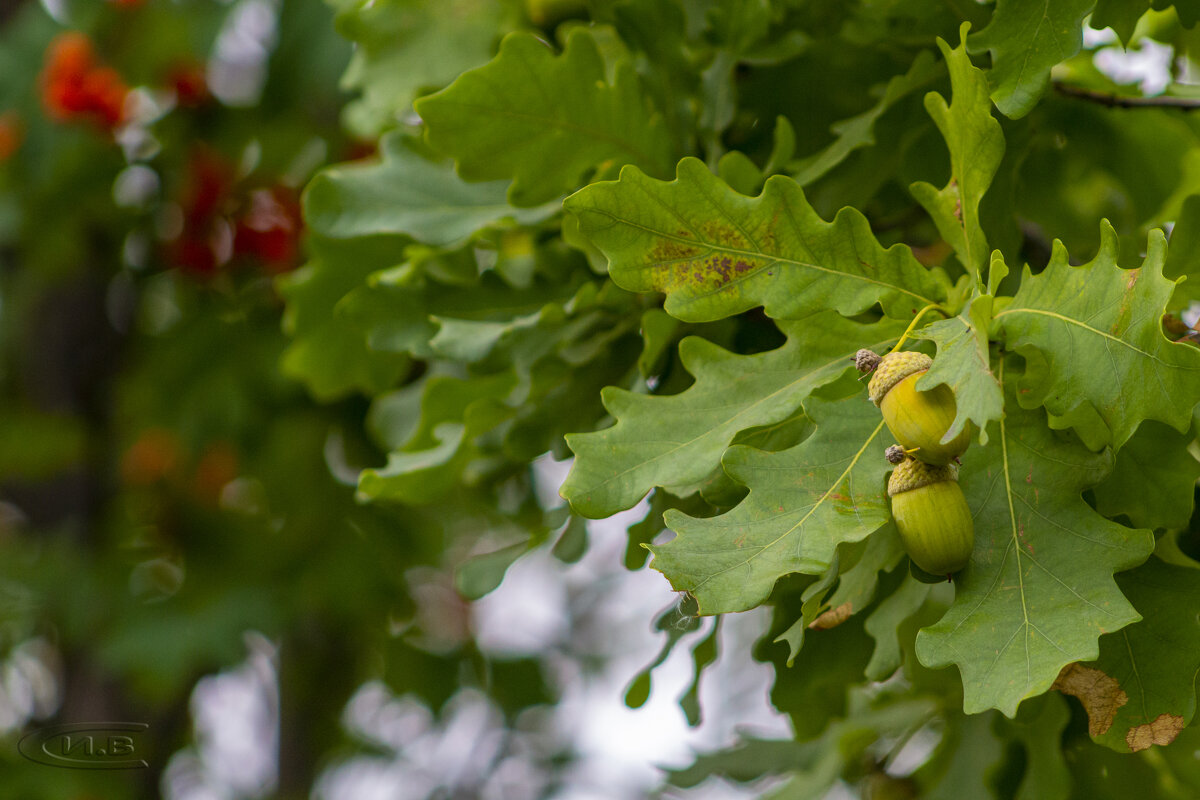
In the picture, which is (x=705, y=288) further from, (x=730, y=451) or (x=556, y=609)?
(x=556, y=609)

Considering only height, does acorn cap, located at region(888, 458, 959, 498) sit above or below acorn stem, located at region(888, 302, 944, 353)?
below

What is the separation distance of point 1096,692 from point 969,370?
29 centimetres

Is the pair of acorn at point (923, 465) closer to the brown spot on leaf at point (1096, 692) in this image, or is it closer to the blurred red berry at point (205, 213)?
the brown spot on leaf at point (1096, 692)

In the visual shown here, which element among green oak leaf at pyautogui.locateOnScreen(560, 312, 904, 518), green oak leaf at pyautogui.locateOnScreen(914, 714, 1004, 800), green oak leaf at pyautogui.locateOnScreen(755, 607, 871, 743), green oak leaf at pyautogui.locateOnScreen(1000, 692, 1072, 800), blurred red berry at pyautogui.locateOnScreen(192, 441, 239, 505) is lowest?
blurred red berry at pyautogui.locateOnScreen(192, 441, 239, 505)

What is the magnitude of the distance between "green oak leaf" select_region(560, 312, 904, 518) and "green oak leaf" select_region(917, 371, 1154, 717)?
0.12 m

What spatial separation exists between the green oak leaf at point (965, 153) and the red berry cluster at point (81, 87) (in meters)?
1.93

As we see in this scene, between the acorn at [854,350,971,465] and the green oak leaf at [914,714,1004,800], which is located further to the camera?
the green oak leaf at [914,714,1004,800]

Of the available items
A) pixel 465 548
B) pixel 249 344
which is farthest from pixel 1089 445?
pixel 465 548

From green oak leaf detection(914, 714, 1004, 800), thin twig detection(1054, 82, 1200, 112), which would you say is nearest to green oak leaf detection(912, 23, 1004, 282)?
thin twig detection(1054, 82, 1200, 112)

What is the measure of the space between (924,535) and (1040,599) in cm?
8

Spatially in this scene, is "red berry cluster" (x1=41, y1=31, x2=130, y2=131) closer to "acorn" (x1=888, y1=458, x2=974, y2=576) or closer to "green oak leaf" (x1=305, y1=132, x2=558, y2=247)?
"green oak leaf" (x1=305, y1=132, x2=558, y2=247)

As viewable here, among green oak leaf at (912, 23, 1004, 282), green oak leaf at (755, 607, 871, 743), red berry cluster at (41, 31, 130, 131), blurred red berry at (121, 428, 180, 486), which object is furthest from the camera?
blurred red berry at (121, 428, 180, 486)

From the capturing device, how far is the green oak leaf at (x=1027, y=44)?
0.73 metres

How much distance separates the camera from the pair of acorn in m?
0.65
